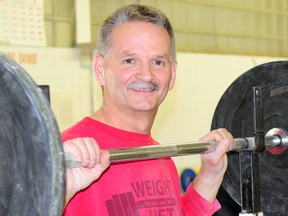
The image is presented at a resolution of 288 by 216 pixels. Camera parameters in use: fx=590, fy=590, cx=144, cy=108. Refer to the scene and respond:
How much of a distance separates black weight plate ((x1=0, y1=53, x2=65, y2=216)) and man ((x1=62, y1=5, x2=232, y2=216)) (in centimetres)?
35

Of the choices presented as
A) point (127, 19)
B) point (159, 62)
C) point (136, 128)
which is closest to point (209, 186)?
point (136, 128)

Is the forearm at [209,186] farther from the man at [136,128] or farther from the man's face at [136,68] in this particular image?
the man's face at [136,68]

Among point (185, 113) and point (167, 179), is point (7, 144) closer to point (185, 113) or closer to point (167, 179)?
point (167, 179)

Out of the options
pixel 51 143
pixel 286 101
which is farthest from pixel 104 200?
pixel 286 101

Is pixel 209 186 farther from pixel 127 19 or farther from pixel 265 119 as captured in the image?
pixel 127 19

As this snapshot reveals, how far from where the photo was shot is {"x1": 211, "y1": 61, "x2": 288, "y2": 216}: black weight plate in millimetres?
1792

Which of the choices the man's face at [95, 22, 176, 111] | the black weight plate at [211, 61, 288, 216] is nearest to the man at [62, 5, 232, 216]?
the man's face at [95, 22, 176, 111]

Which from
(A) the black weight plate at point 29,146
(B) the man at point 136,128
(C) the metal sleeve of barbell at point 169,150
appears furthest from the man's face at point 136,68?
(A) the black weight plate at point 29,146

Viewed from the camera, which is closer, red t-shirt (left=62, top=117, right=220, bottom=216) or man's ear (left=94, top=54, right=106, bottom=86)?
red t-shirt (left=62, top=117, right=220, bottom=216)

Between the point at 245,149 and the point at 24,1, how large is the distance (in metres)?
2.04

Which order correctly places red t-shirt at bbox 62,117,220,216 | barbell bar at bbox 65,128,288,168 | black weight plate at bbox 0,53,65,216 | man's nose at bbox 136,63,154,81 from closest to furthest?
black weight plate at bbox 0,53,65,216, barbell bar at bbox 65,128,288,168, red t-shirt at bbox 62,117,220,216, man's nose at bbox 136,63,154,81

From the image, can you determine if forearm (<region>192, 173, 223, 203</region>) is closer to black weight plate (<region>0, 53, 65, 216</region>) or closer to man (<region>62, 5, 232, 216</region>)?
man (<region>62, 5, 232, 216</region>)

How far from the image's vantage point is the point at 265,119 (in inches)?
72.4

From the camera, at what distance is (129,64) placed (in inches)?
62.2
